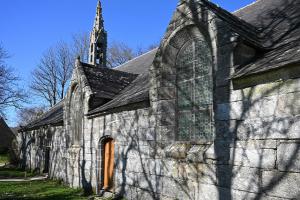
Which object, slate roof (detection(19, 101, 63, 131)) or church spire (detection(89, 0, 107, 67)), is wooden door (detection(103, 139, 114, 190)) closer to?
slate roof (detection(19, 101, 63, 131))

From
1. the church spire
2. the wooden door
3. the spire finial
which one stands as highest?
the spire finial

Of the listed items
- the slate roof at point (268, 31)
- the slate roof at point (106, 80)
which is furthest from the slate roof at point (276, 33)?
the slate roof at point (106, 80)

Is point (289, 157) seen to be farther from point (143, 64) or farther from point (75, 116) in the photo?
point (143, 64)

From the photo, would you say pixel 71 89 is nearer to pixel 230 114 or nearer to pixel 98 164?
pixel 98 164

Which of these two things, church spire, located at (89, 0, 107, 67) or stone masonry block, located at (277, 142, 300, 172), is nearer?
stone masonry block, located at (277, 142, 300, 172)

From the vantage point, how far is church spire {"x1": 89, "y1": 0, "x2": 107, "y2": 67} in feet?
80.3

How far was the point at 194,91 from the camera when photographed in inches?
310

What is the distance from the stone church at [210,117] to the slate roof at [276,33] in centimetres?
3

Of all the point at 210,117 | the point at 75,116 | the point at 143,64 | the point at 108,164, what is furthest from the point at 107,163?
the point at 143,64

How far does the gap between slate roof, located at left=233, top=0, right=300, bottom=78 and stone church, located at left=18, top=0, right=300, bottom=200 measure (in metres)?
0.03

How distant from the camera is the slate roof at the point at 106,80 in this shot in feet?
43.9

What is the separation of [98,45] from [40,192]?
1441cm

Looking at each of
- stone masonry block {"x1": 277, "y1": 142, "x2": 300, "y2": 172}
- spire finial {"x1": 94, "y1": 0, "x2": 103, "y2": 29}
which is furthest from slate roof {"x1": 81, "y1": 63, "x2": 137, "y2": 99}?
spire finial {"x1": 94, "y1": 0, "x2": 103, "y2": 29}

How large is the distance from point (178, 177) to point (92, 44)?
1868 cm
